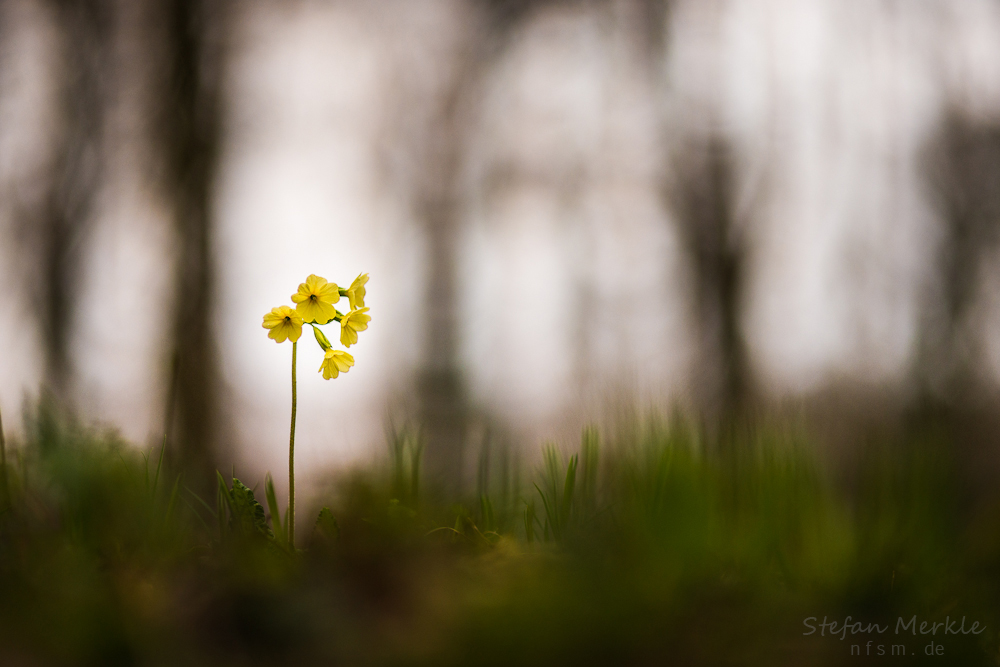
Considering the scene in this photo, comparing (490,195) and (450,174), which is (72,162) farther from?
(490,195)

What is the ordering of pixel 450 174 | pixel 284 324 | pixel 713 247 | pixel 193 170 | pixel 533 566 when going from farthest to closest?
pixel 450 174, pixel 713 247, pixel 193 170, pixel 284 324, pixel 533 566

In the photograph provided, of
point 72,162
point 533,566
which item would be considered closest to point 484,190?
point 72,162

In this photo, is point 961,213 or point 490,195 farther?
point 490,195

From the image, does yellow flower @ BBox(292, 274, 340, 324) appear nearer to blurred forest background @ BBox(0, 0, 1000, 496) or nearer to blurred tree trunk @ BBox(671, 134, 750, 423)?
blurred forest background @ BBox(0, 0, 1000, 496)

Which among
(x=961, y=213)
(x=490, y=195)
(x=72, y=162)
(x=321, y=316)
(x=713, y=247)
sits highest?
(x=72, y=162)

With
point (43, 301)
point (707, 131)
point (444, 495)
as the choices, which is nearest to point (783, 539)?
point (444, 495)

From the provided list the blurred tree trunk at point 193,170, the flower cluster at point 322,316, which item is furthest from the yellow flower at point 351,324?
the blurred tree trunk at point 193,170

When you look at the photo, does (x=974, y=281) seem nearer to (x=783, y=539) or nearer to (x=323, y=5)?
(x=783, y=539)
